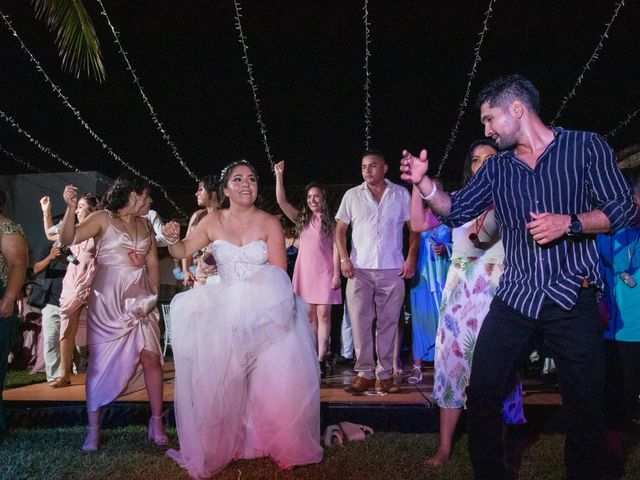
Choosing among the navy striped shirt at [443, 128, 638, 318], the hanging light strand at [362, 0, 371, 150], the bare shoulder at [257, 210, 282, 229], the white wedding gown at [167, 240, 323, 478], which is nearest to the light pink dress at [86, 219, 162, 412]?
the white wedding gown at [167, 240, 323, 478]

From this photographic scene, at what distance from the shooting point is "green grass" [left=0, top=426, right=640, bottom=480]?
11.1 ft

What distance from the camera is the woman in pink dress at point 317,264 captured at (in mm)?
6191

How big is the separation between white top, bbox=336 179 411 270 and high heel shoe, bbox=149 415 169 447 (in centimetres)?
226

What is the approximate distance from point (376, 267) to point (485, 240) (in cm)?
Result: 178

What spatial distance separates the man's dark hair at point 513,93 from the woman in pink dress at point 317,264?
3643 mm

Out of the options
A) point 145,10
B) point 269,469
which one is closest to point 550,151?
point 269,469

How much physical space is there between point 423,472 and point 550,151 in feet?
6.85

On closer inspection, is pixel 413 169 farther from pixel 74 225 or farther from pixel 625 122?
pixel 625 122

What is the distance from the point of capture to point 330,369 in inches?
265

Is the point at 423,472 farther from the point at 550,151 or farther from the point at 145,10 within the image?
the point at 145,10

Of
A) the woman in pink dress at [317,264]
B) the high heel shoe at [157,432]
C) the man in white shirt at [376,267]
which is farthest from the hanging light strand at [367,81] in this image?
the high heel shoe at [157,432]

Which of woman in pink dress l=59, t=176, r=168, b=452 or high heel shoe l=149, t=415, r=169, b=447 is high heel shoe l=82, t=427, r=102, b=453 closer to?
woman in pink dress l=59, t=176, r=168, b=452

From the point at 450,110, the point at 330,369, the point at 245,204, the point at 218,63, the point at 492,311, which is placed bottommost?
the point at 330,369

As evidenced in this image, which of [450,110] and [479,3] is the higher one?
[479,3]
